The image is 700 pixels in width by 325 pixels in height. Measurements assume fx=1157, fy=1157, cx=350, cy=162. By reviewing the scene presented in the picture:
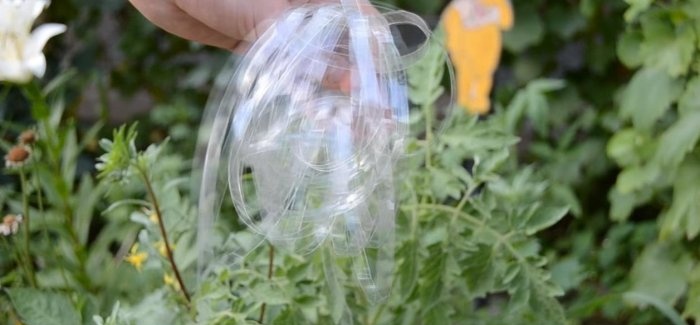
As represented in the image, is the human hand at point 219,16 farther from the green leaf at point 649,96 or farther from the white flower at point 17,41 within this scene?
the green leaf at point 649,96

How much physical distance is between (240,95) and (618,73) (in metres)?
1.53

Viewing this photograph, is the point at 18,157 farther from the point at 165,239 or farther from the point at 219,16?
the point at 219,16

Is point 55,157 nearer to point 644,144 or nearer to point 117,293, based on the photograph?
point 117,293

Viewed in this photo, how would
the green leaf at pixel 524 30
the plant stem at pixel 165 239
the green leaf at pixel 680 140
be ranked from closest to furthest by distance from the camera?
the plant stem at pixel 165 239, the green leaf at pixel 680 140, the green leaf at pixel 524 30

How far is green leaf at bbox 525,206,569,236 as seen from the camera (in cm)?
115

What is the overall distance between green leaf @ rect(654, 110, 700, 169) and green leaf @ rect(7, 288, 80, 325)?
2.63ft

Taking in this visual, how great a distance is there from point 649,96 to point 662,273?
260 millimetres

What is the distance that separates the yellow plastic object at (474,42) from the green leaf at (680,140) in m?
0.30

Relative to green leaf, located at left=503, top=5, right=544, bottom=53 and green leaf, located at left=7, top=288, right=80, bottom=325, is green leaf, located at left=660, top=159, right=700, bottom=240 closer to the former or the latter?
green leaf, located at left=503, top=5, right=544, bottom=53

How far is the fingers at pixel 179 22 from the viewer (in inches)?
34.9

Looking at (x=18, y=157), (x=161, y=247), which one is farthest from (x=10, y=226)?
(x=161, y=247)

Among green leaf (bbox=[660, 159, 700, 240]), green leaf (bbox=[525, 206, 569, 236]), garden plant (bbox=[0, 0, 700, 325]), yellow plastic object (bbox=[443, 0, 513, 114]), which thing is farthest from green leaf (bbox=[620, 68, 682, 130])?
green leaf (bbox=[525, 206, 569, 236])

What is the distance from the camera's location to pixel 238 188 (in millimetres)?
933

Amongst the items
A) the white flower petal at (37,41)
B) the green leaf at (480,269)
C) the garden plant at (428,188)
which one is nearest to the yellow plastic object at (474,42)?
the garden plant at (428,188)
